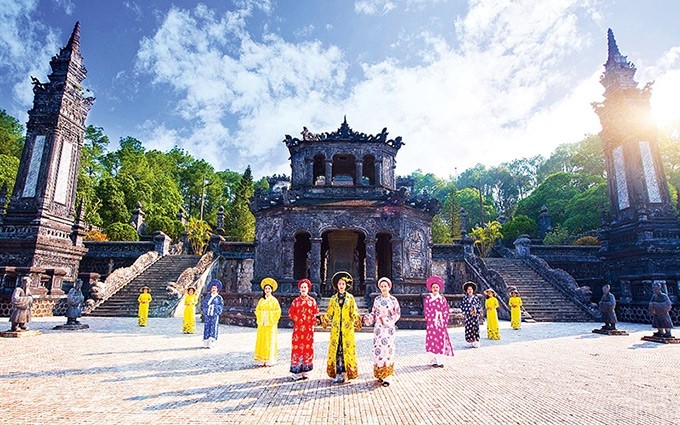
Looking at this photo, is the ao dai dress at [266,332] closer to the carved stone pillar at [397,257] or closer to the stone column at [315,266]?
the stone column at [315,266]

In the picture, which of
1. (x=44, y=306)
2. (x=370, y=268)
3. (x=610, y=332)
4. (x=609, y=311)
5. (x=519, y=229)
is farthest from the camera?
(x=519, y=229)

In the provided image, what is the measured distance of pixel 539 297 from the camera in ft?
61.0

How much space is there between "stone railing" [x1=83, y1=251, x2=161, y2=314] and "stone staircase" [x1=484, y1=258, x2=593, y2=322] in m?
20.2

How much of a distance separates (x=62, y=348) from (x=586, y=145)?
52.1 meters

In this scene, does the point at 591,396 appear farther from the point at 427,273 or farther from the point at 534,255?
the point at 534,255

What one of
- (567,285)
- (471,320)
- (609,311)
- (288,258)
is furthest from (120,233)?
(609,311)

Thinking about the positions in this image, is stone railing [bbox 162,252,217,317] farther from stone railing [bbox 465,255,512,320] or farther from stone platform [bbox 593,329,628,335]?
stone platform [bbox 593,329,628,335]

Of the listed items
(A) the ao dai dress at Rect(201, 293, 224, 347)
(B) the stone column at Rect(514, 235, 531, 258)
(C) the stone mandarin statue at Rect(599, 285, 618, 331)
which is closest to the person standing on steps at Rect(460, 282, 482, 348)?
(C) the stone mandarin statue at Rect(599, 285, 618, 331)

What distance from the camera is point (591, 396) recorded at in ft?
16.3

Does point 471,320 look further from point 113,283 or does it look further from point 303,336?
point 113,283

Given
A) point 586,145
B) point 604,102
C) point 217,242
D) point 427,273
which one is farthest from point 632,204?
point 586,145

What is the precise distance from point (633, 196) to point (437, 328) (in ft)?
56.5

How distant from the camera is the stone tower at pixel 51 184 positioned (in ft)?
58.0

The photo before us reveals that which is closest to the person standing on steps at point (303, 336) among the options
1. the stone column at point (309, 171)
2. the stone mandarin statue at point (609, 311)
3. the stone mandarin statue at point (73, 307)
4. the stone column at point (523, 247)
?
the stone mandarin statue at point (73, 307)
